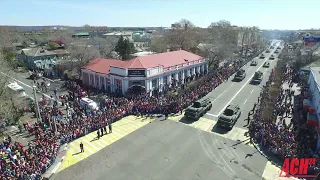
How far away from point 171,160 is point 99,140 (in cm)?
780

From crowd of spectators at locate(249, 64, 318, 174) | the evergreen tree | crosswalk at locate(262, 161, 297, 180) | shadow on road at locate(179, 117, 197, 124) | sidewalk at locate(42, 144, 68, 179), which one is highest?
the evergreen tree

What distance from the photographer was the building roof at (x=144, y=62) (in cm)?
3425

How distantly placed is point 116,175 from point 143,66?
803 inches

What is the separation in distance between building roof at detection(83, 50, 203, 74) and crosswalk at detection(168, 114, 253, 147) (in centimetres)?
1195

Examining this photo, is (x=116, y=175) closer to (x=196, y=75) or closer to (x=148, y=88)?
(x=148, y=88)

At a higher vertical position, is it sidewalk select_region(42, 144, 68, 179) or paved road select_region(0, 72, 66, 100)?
paved road select_region(0, 72, 66, 100)

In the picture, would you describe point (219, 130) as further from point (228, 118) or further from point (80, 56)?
point (80, 56)

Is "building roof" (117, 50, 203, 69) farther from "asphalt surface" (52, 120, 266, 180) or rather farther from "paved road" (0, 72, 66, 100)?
"asphalt surface" (52, 120, 266, 180)

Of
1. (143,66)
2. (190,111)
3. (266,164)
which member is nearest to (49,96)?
(143,66)

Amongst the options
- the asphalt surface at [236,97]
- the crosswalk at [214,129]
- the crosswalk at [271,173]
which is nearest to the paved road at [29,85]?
the crosswalk at [214,129]

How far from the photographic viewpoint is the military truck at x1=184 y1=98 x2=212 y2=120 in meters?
24.6

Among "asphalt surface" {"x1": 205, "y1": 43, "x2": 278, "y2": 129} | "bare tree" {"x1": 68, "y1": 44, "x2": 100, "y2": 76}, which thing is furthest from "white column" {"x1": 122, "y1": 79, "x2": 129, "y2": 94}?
"bare tree" {"x1": 68, "y1": 44, "x2": 100, "y2": 76}

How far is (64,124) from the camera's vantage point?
75.6 feet

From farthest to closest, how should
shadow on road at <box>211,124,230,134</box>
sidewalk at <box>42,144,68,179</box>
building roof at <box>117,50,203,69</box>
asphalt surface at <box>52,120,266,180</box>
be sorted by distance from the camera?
building roof at <box>117,50,203,69</box>, shadow on road at <box>211,124,230,134</box>, sidewalk at <box>42,144,68,179</box>, asphalt surface at <box>52,120,266,180</box>
